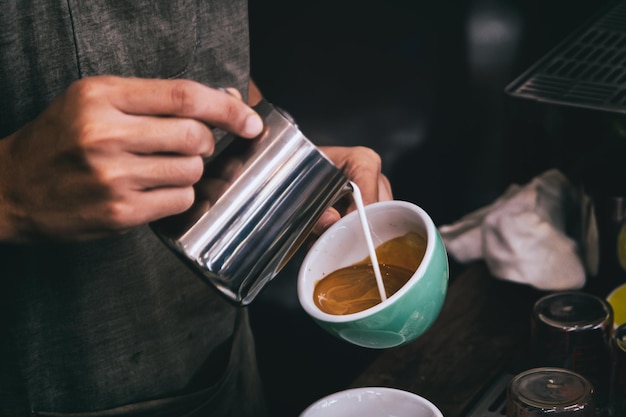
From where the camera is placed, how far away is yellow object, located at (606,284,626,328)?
3.48 feet

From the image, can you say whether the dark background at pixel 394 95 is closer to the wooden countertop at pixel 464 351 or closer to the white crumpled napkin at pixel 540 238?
the white crumpled napkin at pixel 540 238

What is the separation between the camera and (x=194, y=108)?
2.24 feet

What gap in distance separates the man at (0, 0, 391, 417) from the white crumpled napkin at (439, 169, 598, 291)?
333 mm

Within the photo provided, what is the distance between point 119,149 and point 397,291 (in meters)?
0.35

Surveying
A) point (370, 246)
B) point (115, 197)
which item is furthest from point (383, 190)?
point (115, 197)

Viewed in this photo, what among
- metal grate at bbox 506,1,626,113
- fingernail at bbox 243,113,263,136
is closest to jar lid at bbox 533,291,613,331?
metal grate at bbox 506,1,626,113

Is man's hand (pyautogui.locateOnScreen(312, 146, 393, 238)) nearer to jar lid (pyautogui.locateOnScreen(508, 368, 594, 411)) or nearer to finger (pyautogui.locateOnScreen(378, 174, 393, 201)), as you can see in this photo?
finger (pyautogui.locateOnScreen(378, 174, 393, 201))

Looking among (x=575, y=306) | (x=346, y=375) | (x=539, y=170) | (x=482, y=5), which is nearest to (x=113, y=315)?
(x=575, y=306)

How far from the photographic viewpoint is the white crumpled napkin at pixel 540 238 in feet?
4.13

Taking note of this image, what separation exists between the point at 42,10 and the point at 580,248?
0.90 meters

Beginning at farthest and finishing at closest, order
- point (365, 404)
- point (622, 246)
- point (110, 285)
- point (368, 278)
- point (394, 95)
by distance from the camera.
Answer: point (394, 95) < point (622, 246) < point (110, 285) < point (368, 278) < point (365, 404)

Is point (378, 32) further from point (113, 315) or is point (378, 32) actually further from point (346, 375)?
point (113, 315)

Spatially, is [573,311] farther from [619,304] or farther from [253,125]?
[253,125]

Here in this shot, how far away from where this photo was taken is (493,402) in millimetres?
971
